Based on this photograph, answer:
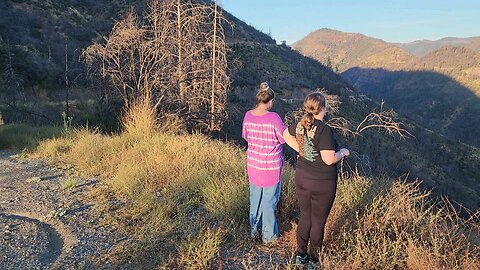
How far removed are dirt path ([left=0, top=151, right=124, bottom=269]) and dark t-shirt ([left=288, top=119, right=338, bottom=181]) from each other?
6.90ft

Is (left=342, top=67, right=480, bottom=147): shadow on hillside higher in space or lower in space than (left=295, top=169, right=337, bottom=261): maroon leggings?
lower

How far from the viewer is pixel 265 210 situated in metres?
4.60

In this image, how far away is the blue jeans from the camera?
458cm

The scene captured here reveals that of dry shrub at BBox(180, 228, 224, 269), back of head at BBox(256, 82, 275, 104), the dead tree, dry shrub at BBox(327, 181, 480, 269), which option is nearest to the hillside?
the dead tree

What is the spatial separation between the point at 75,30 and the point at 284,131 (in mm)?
35707

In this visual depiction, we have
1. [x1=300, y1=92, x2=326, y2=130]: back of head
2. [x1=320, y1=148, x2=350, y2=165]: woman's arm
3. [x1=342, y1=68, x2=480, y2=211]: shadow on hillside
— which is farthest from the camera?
[x1=342, y1=68, x2=480, y2=211]: shadow on hillside

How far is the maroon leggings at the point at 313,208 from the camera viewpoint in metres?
3.82

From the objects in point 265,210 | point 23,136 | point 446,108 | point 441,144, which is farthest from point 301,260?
point 446,108

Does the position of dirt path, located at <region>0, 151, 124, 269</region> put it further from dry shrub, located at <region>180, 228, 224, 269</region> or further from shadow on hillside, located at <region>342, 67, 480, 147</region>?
shadow on hillside, located at <region>342, 67, 480, 147</region>

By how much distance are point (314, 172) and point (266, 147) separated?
81 cm

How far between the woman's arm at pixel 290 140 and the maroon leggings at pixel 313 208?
0.83 ft

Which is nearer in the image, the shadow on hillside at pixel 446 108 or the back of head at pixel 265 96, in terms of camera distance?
the back of head at pixel 265 96

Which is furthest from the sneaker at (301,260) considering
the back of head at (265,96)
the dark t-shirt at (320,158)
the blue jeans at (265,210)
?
the back of head at (265,96)

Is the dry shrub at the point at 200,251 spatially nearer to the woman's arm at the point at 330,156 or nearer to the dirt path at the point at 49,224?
the dirt path at the point at 49,224
